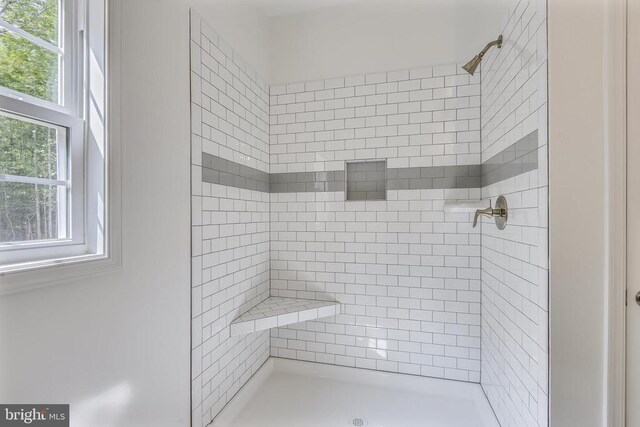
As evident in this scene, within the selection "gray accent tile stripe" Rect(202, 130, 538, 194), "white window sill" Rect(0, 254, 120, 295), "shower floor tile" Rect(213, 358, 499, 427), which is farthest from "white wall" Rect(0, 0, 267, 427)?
"shower floor tile" Rect(213, 358, 499, 427)

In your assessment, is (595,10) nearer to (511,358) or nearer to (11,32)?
(511,358)

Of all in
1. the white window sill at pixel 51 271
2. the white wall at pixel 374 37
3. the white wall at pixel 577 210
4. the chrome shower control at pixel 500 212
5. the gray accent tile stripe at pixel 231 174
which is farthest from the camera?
the white wall at pixel 374 37

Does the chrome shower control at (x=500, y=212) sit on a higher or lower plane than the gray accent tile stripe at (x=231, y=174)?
lower

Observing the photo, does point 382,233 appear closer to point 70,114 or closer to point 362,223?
point 362,223

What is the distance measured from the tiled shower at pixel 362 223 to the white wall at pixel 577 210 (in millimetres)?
200

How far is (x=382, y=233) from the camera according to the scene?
2.21m

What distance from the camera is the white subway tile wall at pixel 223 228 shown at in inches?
62.0

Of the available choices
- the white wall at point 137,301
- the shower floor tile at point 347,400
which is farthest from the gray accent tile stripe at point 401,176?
the shower floor tile at point 347,400

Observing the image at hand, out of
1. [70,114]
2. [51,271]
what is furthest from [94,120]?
[51,271]

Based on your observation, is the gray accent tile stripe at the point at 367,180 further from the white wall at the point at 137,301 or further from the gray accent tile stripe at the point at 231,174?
the white wall at the point at 137,301

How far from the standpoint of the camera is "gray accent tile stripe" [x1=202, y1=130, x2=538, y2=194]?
1.42 meters

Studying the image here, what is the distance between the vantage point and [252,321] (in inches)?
75.2

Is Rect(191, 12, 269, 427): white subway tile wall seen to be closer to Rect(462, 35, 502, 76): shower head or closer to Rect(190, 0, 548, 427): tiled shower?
Rect(190, 0, 548, 427): tiled shower

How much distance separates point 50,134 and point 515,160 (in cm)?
191
